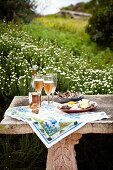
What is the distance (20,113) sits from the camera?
389 centimetres

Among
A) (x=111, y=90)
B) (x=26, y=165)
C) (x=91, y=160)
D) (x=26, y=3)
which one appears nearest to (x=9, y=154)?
(x=26, y=165)

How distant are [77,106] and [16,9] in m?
7.74

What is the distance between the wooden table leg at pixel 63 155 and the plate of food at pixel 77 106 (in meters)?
0.26

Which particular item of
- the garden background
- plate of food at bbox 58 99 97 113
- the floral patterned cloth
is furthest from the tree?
the floral patterned cloth

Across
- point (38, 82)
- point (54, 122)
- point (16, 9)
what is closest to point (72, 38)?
point (16, 9)

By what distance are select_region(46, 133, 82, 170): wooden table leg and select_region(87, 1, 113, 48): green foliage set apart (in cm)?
1025

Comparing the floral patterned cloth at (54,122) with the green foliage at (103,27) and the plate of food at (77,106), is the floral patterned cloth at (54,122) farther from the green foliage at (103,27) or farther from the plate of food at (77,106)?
the green foliage at (103,27)

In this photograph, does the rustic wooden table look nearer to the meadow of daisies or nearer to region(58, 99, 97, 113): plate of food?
region(58, 99, 97, 113): plate of food

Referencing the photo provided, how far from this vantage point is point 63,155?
3887mm

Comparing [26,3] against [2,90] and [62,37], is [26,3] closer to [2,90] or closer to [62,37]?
[62,37]

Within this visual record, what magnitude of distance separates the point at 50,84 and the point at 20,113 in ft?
1.29

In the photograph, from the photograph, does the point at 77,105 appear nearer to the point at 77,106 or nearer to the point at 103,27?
the point at 77,106

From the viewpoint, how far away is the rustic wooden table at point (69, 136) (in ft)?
12.0

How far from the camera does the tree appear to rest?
11099 millimetres
